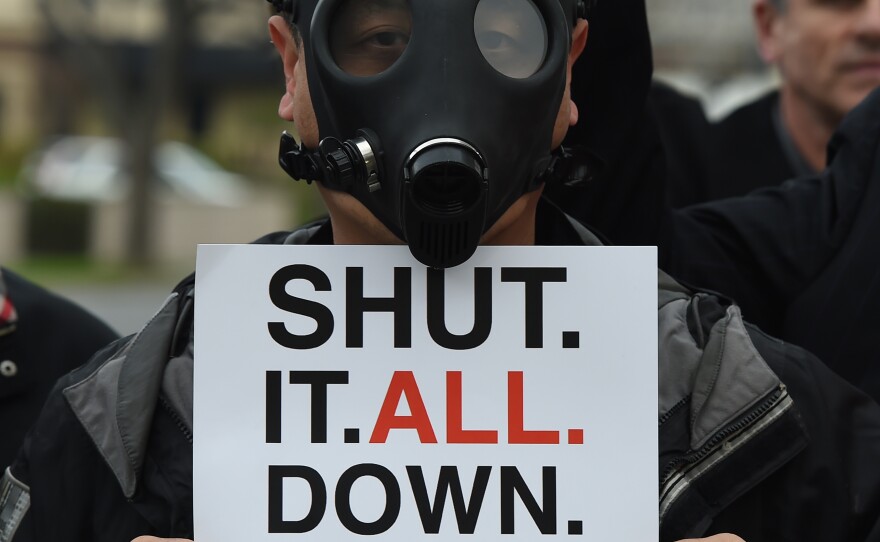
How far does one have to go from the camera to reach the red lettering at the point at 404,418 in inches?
75.7

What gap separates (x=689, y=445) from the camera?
203cm

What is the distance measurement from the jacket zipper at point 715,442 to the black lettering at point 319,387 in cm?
46

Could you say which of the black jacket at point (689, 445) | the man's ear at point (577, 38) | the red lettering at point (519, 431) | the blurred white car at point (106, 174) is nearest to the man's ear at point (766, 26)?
the man's ear at point (577, 38)

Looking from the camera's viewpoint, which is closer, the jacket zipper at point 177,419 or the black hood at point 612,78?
the jacket zipper at point 177,419

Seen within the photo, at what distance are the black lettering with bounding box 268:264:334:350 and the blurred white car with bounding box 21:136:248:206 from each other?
704 inches

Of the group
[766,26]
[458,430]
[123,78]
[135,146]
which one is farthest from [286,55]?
[123,78]

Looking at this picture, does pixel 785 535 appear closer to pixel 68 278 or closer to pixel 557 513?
pixel 557 513

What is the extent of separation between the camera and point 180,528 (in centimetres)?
201

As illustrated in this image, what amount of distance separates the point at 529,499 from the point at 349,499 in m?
0.23

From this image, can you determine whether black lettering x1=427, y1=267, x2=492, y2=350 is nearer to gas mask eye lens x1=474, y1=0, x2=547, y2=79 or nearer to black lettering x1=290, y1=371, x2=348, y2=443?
black lettering x1=290, y1=371, x2=348, y2=443

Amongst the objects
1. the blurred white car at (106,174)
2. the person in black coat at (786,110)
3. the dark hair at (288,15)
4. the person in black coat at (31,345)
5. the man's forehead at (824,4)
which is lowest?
the blurred white car at (106,174)

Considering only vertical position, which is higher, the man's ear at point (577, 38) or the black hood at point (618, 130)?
the man's ear at point (577, 38)

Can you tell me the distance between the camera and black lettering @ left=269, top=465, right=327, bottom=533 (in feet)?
6.27

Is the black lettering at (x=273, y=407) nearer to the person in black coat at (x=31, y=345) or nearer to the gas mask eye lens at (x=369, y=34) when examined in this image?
the gas mask eye lens at (x=369, y=34)
